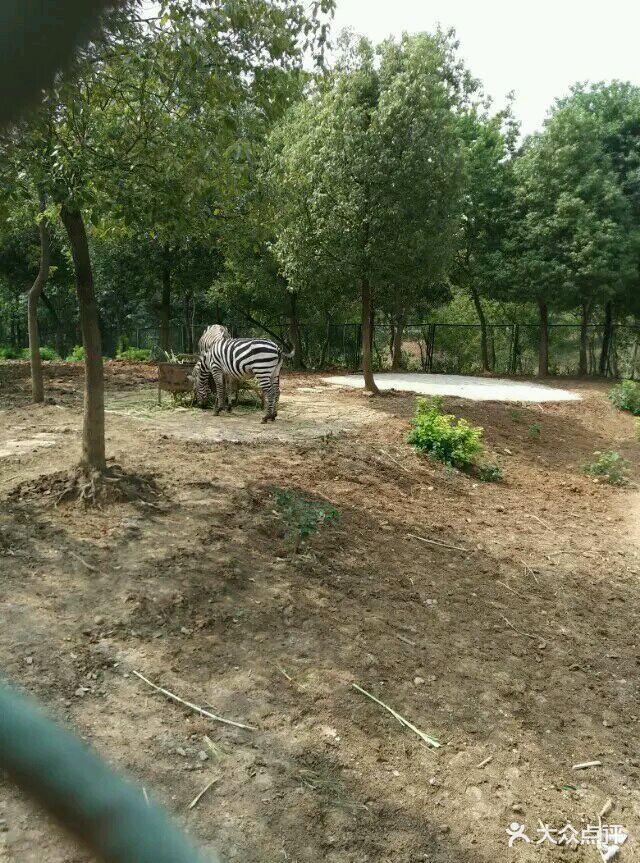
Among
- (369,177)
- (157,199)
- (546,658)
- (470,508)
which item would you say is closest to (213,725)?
(546,658)

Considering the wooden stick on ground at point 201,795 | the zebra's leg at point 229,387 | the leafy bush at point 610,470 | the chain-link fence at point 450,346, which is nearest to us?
the wooden stick on ground at point 201,795

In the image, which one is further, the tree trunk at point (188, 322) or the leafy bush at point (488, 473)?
the tree trunk at point (188, 322)

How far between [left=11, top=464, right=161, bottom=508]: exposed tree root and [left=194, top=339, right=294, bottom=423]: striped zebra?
5.05 metres

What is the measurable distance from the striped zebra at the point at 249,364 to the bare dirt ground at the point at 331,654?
321cm

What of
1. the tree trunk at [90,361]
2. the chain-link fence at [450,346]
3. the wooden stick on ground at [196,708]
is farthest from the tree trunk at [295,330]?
the wooden stick on ground at [196,708]

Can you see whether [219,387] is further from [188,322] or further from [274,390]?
[188,322]

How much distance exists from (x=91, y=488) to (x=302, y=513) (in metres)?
1.80

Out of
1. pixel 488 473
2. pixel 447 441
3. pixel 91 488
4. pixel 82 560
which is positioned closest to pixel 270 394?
pixel 447 441

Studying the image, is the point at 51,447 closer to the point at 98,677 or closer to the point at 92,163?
the point at 92,163

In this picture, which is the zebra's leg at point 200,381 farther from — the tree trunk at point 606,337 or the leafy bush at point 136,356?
the tree trunk at point 606,337

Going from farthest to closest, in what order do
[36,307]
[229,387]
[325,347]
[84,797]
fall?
1. [325,347]
2. [229,387]
3. [36,307]
4. [84,797]

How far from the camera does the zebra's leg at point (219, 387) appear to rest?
465 inches

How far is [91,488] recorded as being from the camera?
599 cm

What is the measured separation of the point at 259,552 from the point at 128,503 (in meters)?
1.22
